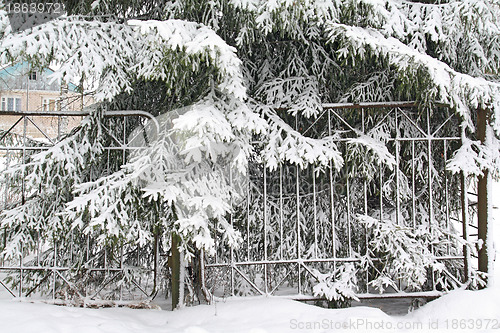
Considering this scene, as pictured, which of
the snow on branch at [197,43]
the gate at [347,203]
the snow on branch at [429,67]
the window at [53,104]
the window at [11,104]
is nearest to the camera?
the snow on branch at [197,43]

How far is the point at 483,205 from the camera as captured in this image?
4051 mm

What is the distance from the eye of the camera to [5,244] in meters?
4.20

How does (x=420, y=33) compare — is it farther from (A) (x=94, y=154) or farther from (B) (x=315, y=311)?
(A) (x=94, y=154)

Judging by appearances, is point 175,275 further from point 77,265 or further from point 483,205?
point 483,205

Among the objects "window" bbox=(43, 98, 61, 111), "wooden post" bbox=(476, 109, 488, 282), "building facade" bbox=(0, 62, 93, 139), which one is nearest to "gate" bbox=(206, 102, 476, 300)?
"wooden post" bbox=(476, 109, 488, 282)

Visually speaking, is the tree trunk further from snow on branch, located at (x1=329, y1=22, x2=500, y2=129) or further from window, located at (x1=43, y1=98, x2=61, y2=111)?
window, located at (x1=43, y1=98, x2=61, y2=111)

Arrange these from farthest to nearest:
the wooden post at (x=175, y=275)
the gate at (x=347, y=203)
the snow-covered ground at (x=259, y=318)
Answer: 1. the gate at (x=347, y=203)
2. the wooden post at (x=175, y=275)
3. the snow-covered ground at (x=259, y=318)

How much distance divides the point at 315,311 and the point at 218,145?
6.09 feet

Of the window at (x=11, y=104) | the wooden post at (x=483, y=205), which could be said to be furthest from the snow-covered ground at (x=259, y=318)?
the window at (x=11, y=104)

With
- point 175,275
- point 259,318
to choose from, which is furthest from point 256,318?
point 175,275

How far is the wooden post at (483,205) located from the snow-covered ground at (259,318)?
1.00ft

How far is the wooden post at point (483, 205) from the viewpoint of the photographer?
4.01 meters

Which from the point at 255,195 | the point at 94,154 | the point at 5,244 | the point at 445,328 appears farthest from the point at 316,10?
the point at 5,244

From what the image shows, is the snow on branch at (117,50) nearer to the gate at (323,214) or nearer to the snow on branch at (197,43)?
the snow on branch at (197,43)
